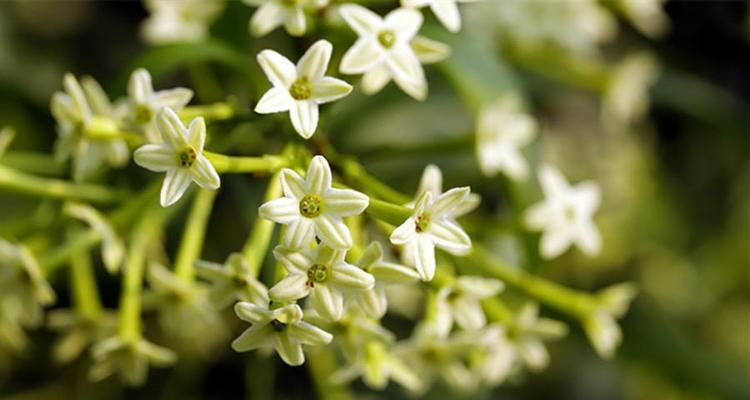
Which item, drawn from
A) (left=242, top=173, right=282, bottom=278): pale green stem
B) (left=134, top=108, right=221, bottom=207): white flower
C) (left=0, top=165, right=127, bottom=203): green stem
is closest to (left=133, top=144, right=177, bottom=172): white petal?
(left=134, top=108, right=221, bottom=207): white flower

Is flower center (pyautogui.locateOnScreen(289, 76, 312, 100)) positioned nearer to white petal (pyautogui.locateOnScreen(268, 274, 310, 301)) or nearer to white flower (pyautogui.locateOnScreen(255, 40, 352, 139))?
white flower (pyautogui.locateOnScreen(255, 40, 352, 139))

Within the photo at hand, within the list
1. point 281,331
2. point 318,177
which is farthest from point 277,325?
point 318,177

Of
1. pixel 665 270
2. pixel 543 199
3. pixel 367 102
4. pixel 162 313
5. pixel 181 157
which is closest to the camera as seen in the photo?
pixel 181 157

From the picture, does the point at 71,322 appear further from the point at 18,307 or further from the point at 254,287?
the point at 254,287

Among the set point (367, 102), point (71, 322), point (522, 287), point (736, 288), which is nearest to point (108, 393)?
point (71, 322)

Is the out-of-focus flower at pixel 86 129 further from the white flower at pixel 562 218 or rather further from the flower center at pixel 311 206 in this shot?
the white flower at pixel 562 218

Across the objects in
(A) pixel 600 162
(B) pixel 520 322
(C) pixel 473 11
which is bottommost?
(B) pixel 520 322

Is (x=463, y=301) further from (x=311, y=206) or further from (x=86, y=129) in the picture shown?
(x=86, y=129)

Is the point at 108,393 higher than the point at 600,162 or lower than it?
lower
